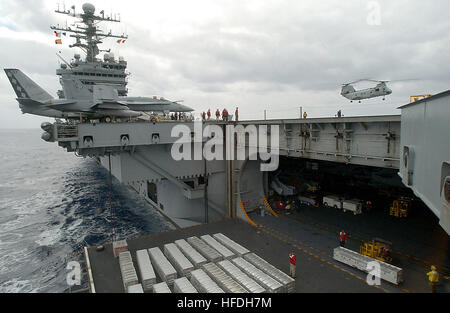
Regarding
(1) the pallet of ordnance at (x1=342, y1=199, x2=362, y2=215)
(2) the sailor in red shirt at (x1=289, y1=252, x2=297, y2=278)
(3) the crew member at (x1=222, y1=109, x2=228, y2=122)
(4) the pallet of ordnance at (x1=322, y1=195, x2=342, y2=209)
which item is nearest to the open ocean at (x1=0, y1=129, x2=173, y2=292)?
(3) the crew member at (x1=222, y1=109, x2=228, y2=122)

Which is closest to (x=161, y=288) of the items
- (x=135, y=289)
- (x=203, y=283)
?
(x=135, y=289)

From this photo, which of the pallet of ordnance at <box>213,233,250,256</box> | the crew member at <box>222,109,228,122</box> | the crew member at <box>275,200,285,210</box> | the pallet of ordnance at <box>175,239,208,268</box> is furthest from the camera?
the crew member at <box>275,200,285,210</box>

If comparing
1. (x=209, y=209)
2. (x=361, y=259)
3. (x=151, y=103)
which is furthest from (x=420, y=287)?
(x=151, y=103)

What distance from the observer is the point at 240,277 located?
1168 centimetres

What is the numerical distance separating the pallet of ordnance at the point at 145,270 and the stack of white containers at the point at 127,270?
1.19 ft

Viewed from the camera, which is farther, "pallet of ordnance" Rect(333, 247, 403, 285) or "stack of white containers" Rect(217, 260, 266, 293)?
"pallet of ordnance" Rect(333, 247, 403, 285)

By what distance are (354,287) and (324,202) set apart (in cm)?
1288

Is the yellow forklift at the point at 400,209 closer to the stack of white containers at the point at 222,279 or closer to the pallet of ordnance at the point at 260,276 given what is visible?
the pallet of ordnance at the point at 260,276

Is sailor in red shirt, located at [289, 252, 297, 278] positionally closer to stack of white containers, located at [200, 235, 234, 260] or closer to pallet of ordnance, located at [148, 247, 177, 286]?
stack of white containers, located at [200, 235, 234, 260]

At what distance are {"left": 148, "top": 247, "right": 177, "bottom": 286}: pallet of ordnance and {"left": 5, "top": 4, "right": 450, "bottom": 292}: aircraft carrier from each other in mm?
1182

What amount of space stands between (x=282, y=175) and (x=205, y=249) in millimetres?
15752

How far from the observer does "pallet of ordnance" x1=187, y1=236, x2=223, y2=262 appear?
13.6m

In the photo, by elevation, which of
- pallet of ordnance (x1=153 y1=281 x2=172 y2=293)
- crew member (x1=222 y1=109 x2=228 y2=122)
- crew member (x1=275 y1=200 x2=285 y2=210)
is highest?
crew member (x1=222 y1=109 x2=228 y2=122)

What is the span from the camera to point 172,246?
14883 millimetres
